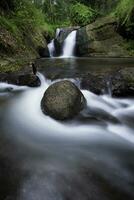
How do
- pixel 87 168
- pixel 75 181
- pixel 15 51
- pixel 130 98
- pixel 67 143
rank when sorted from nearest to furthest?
pixel 75 181 < pixel 87 168 < pixel 67 143 < pixel 130 98 < pixel 15 51

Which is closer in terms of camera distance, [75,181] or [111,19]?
[75,181]

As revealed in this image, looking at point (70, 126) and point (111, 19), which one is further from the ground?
point (111, 19)

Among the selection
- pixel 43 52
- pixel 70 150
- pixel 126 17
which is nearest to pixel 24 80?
pixel 70 150

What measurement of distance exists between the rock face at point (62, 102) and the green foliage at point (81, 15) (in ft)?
58.7

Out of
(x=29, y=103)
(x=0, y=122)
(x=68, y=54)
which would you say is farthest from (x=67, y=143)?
(x=68, y=54)

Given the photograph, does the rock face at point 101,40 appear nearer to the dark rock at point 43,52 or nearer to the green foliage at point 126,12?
the green foliage at point 126,12

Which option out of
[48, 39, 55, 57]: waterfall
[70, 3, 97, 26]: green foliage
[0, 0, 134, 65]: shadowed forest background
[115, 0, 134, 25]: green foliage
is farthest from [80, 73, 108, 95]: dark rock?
[70, 3, 97, 26]: green foliage

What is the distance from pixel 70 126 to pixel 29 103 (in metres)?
1.71

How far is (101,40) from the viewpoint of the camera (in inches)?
575

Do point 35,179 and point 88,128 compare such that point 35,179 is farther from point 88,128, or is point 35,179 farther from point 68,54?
point 68,54

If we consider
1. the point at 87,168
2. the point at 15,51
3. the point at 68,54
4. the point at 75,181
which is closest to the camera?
the point at 75,181

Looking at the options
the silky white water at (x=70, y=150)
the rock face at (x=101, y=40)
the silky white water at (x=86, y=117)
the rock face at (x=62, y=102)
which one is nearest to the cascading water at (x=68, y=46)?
the rock face at (x=101, y=40)

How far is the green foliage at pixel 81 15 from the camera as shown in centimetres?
2245

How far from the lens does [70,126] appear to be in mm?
5207
